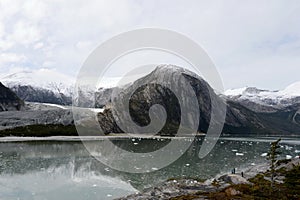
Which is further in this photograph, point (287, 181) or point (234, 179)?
point (234, 179)

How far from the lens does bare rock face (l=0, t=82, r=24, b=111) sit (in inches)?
6460

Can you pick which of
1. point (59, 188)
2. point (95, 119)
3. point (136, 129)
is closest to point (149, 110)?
point (136, 129)

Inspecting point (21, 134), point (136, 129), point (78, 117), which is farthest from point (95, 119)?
point (21, 134)

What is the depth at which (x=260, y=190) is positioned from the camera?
21.5 meters

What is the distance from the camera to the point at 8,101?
169 meters

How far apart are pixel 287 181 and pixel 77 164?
3316 cm

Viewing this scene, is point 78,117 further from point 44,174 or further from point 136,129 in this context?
point 44,174

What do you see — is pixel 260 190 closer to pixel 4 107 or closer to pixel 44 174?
pixel 44 174

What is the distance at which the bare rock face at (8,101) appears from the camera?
16409cm

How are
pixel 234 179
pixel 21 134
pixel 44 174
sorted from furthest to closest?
pixel 21 134 < pixel 44 174 < pixel 234 179

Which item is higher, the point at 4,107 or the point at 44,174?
the point at 4,107

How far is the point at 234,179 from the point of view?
27.2 meters

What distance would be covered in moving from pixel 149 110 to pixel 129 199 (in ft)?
572

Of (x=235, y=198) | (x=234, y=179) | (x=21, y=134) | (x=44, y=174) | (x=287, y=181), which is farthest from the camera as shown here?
(x=21, y=134)
